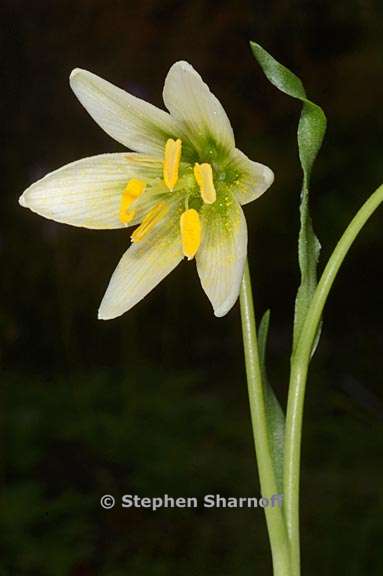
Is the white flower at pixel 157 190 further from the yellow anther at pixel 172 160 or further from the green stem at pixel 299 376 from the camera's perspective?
the green stem at pixel 299 376

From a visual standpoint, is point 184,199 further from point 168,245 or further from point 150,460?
point 150,460

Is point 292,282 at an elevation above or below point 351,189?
below

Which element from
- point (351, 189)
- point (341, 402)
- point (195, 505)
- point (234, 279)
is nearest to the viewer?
point (234, 279)

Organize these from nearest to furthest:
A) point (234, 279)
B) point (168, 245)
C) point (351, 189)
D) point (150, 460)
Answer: point (234, 279), point (168, 245), point (150, 460), point (351, 189)

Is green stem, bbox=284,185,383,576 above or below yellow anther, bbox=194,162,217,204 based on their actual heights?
below

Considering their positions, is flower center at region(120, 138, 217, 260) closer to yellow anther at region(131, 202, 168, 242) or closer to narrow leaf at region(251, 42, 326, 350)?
yellow anther at region(131, 202, 168, 242)

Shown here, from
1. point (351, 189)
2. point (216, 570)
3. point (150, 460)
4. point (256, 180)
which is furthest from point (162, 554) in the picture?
point (351, 189)

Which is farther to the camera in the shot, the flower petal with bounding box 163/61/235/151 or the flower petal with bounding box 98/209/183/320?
the flower petal with bounding box 98/209/183/320

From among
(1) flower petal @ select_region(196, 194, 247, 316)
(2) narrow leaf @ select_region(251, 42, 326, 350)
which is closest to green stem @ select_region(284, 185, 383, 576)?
(2) narrow leaf @ select_region(251, 42, 326, 350)
